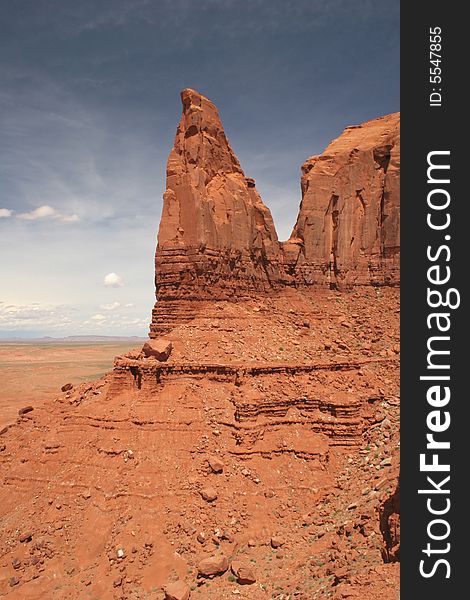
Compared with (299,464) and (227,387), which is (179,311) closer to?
(227,387)

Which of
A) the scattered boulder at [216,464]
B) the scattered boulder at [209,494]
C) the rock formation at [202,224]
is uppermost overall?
the rock formation at [202,224]

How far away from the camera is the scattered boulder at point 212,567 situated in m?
17.7

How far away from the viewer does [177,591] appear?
1661cm

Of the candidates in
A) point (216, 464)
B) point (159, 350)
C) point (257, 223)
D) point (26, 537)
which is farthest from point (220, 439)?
point (257, 223)

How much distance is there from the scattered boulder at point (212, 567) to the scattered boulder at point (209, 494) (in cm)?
297

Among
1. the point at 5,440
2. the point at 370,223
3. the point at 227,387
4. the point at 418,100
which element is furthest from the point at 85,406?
the point at 370,223

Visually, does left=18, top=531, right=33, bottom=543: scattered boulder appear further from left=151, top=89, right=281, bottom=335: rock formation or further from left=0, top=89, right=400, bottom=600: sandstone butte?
left=151, top=89, right=281, bottom=335: rock formation

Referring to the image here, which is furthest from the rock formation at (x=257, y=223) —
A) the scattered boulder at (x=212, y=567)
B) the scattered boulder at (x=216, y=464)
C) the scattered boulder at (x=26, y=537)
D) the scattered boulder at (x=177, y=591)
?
the scattered boulder at (x=177, y=591)

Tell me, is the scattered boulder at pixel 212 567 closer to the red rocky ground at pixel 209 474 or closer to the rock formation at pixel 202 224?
the red rocky ground at pixel 209 474

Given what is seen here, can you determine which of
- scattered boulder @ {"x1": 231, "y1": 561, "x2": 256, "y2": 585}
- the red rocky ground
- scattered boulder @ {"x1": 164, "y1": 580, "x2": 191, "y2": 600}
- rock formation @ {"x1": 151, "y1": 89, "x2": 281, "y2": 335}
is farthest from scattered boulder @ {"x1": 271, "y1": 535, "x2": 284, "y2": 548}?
rock formation @ {"x1": 151, "y1": 89, "x2": 281, "y2": 335}

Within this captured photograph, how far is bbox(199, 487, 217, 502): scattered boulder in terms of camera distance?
816 inches

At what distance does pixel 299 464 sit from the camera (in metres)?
22.6

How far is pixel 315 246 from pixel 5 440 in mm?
27759

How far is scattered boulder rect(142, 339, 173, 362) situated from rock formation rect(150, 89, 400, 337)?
10.4ft
